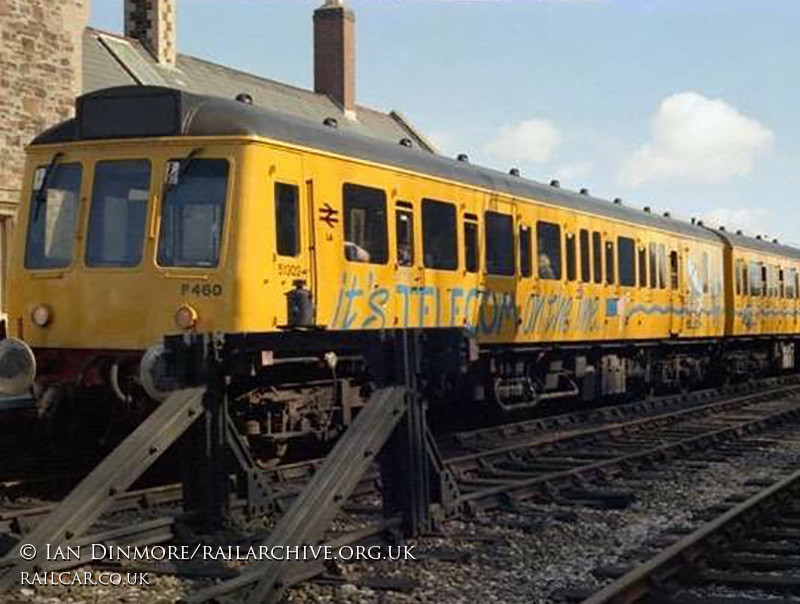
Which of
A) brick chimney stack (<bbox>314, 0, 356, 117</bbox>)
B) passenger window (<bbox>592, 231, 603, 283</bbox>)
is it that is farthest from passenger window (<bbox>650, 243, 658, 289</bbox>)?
brick chimney stack (<bbox>314, 0, 356, 117</bbox>)

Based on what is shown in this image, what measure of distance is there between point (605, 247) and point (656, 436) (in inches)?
158

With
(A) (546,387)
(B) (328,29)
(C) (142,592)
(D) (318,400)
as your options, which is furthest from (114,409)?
(B) (328,29)

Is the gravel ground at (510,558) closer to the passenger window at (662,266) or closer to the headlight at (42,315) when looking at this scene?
the headlight at (42,315)

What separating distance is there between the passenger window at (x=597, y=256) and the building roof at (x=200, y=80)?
7364 millimetres

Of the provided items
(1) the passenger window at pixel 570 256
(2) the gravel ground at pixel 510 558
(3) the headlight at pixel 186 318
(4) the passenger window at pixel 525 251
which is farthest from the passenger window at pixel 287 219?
(1) the passenger window at pixel 570 256

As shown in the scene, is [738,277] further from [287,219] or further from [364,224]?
[287,219]

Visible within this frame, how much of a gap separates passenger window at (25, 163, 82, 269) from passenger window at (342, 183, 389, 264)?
2.50 meters

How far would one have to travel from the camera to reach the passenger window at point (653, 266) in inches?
781

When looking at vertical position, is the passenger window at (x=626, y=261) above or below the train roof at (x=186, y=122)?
below

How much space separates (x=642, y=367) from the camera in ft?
66.4

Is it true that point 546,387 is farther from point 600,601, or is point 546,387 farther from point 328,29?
point 328,29

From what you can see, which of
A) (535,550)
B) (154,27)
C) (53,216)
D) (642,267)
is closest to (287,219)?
(53,216)

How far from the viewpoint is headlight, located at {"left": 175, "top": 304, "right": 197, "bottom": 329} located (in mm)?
10172

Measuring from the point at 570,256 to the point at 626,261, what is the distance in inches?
99.8
